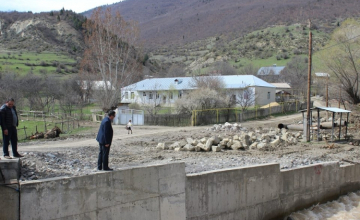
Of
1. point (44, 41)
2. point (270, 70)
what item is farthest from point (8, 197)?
point (44, 41)

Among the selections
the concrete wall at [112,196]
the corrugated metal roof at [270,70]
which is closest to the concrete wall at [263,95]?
the corrugated metal roof at [270,70]

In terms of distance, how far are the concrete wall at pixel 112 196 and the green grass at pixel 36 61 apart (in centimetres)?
7195

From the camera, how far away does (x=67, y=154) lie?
13859 millimetres

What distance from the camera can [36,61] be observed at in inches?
3420

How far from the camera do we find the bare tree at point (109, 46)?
126 feet

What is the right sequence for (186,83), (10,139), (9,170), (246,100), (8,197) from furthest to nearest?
(186,83) → (246,100) → (10,139) → (9,170) → (8,197)

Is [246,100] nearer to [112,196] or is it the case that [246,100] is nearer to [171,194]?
[171,194]

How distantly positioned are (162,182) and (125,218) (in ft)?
4.15

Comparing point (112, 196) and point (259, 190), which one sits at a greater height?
point (112, 196)

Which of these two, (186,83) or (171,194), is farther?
(186,83)

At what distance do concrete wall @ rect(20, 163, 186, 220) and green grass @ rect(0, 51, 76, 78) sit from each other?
7195 cm

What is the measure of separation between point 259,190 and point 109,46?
30421 mm

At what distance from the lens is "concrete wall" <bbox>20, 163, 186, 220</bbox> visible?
7.29 metres

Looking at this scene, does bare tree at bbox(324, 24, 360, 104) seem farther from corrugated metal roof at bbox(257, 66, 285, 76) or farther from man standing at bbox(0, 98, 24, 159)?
corrugated metal roof at bbox(257, 66, 285, 76)
